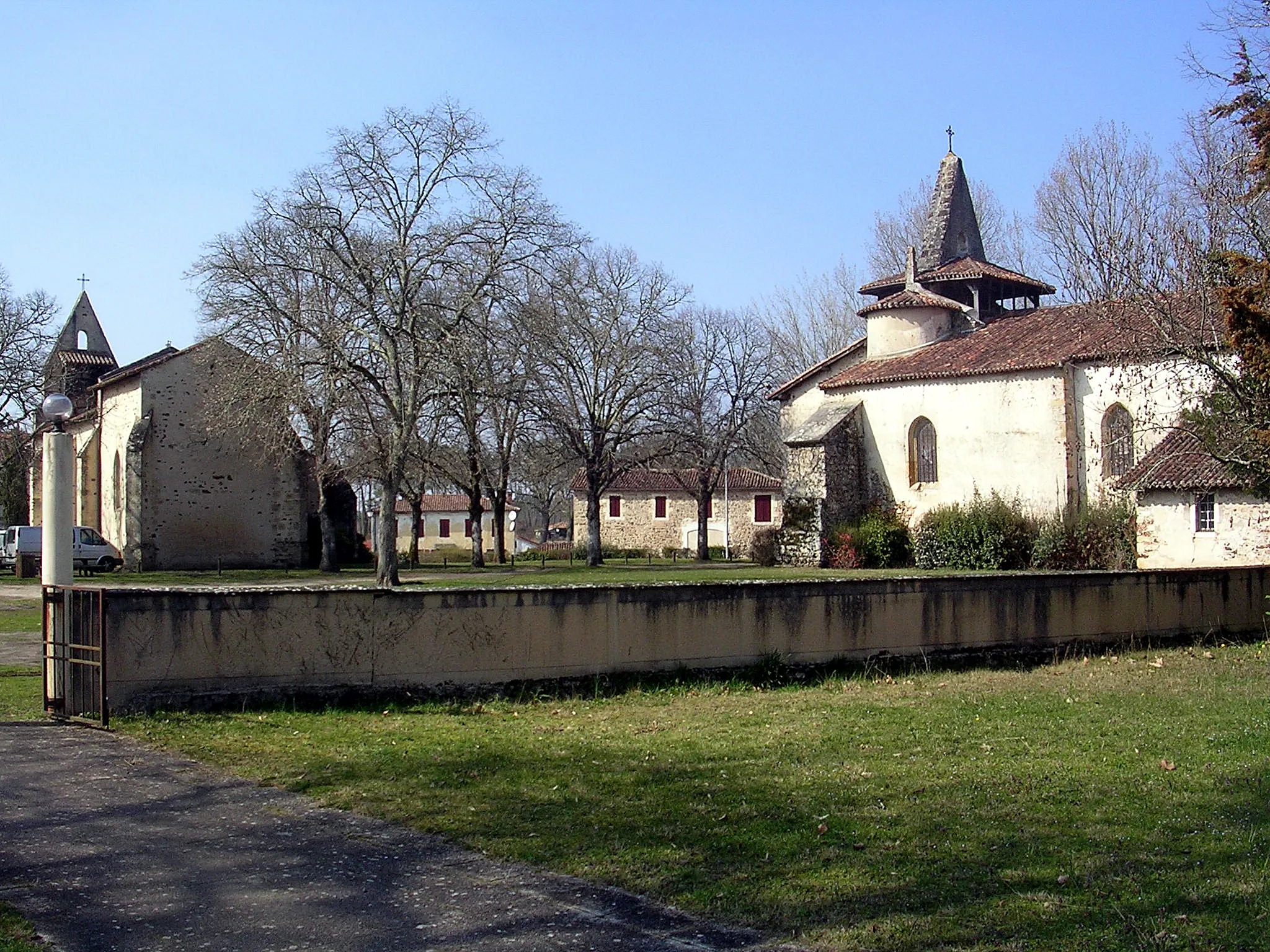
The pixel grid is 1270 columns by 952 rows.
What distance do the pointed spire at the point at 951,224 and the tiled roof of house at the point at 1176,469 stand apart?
19.5 meters

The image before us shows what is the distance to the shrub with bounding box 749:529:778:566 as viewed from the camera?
45875 mm

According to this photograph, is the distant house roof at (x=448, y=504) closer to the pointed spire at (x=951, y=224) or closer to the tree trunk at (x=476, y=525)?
the tree trunk at (x=476, y=525)

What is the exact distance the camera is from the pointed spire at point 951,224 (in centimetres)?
5147

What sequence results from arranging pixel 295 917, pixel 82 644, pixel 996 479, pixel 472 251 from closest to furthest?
1. pixel 295 917
2. pixel 82 644
3. pixel 472 251
4. pixel 996 479

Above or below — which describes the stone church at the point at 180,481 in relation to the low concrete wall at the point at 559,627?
above

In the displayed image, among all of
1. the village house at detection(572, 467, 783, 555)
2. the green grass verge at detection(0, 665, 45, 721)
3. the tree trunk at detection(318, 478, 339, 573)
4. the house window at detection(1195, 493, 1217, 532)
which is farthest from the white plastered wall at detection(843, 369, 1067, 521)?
the green grass verge at detection(0, 665, 45, 721)

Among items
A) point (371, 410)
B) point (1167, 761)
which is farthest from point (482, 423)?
point (1167, 761)

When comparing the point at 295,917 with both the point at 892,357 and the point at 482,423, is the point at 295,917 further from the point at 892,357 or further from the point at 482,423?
the point at 892,357

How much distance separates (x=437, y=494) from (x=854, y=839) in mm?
89491

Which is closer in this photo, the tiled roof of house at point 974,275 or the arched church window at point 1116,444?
the arched church window at point 1116,444

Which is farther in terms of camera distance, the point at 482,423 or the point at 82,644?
the point at 482,423

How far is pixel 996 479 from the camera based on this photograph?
4003cm

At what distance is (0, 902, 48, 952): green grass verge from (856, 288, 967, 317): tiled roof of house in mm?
42097

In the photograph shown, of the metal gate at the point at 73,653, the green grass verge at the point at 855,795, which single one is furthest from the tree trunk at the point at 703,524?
the metal gate at the point at 73,653
